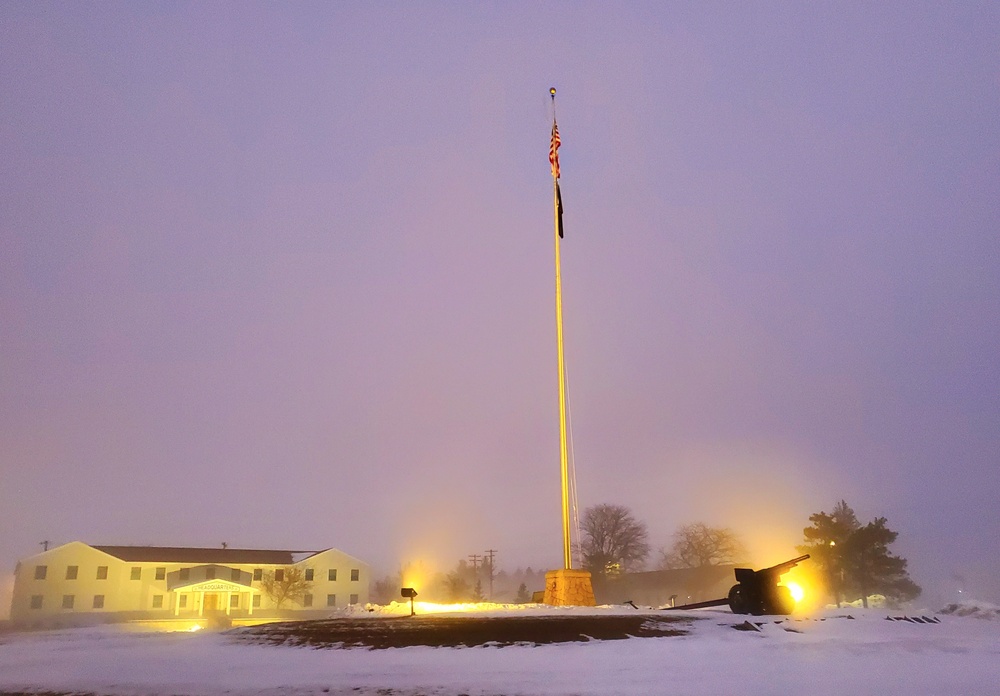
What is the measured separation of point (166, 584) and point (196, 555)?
206 inches

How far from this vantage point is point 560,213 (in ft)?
80.9

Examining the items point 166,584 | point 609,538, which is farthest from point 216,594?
point 609,538

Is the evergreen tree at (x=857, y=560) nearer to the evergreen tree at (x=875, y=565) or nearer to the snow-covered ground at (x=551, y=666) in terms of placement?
the evergreen tree at (x=875, y=565)

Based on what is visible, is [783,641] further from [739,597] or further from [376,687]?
[376,687]

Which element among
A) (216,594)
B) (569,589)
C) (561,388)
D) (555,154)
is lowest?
(216,594)

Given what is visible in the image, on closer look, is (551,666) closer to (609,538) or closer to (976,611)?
(976,611)

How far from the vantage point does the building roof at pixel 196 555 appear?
63812 mm

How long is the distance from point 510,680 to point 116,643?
7375mm

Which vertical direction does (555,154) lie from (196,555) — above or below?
above

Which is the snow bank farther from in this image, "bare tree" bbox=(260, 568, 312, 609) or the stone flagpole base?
"bare tree" bbox=(260, 568, 312, 609)

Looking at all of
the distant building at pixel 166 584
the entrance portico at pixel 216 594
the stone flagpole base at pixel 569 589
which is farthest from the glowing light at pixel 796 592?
the entrance portico at pixel 216 594

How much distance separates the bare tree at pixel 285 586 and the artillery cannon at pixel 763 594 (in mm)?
55728

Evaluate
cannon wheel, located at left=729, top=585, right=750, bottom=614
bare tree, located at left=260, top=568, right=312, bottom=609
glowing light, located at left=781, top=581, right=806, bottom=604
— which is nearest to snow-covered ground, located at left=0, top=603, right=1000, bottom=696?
cannon wheel, located at left=729, top=585, right=750, bottom=614

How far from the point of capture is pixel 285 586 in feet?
208
